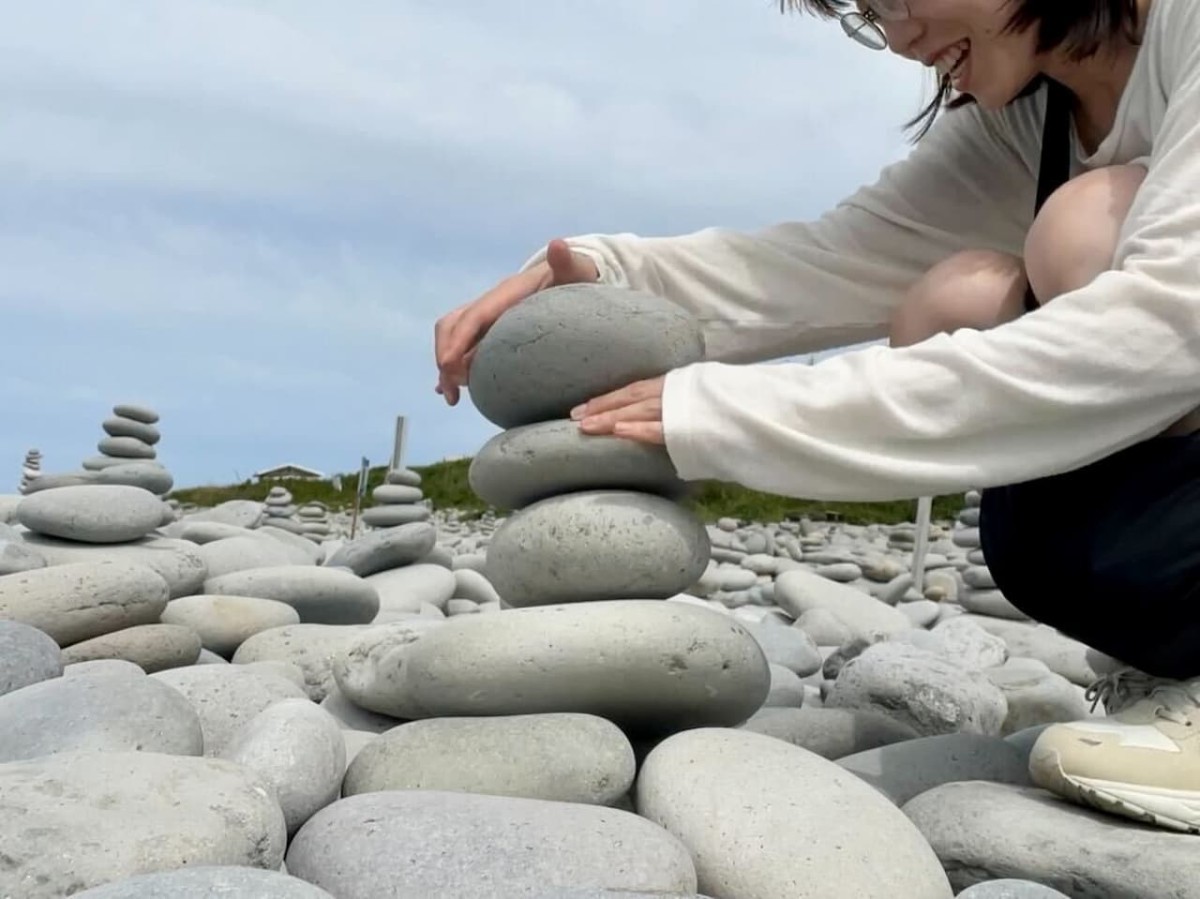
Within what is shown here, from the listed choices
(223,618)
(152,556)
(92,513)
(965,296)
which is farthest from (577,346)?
(92,513)

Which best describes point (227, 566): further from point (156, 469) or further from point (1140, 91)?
point (1140, 91)

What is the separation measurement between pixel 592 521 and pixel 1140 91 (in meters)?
1.18

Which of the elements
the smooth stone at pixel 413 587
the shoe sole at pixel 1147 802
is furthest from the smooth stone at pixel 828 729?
the smooth stone at pixel 413 587

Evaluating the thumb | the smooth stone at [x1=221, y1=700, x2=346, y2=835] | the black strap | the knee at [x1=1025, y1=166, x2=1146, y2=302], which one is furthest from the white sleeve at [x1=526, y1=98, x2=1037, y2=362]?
the smooth stone at [x1=221, y1=700, x2=346, y2=835]

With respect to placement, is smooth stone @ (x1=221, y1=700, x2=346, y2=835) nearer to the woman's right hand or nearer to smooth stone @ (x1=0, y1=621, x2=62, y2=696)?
smooth stone @ (x1=0, y1=621, x2=62, y2=696)

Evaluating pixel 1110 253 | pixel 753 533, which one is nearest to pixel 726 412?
pixel 1110 253

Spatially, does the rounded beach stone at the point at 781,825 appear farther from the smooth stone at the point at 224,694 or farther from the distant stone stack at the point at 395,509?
the distant stone stack at the point at 395,509

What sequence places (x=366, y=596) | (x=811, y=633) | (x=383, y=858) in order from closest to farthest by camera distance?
(x=383, y=858) → (x=366, y=596) → (x=811, y=633)

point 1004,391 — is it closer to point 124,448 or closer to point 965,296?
point 965,296

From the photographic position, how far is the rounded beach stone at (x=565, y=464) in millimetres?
2182

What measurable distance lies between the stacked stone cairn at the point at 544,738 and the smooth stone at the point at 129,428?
3942mm

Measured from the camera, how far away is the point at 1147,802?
6.03ft

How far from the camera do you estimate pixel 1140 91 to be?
2078 millimetres

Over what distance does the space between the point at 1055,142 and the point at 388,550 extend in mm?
3270
